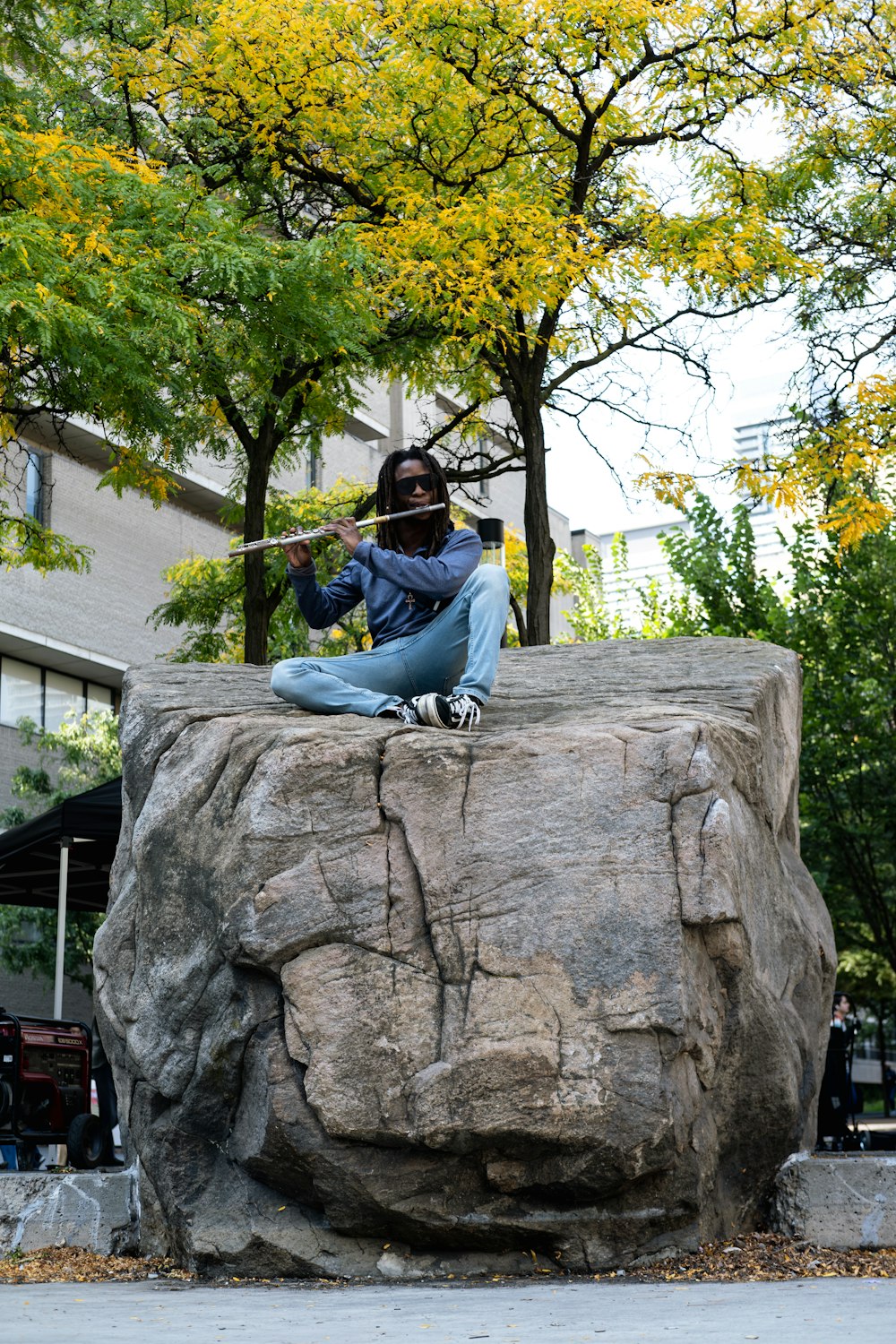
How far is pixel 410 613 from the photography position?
19.3 feet

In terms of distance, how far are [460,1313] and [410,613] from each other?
9.24ft

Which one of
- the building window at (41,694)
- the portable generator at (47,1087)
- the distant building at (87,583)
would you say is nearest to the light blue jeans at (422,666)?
the portable generator at (47,1087)

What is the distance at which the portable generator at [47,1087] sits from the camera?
8.52 m

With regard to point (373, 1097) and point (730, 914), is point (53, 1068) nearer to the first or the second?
point (373, 1097)

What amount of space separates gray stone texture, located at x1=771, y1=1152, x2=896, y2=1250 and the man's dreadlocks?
2810 mm

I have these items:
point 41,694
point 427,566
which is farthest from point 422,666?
point 41,694

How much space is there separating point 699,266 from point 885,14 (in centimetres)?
390

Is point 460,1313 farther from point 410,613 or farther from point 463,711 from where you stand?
point 410,613

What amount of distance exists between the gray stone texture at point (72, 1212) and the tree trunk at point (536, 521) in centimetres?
800

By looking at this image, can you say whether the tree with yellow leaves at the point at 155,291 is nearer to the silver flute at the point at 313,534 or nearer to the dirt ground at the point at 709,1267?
the silver flute at the point at 313,534

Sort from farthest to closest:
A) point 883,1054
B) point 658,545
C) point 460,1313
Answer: point 658,545 → point 883,1054 → point 460,1313

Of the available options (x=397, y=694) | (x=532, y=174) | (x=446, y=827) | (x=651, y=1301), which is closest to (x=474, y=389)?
(x=532, y=174)

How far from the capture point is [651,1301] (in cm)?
397

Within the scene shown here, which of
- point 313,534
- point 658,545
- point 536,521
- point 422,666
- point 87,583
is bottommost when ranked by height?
point 422,666
